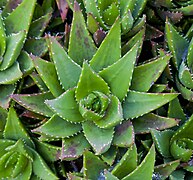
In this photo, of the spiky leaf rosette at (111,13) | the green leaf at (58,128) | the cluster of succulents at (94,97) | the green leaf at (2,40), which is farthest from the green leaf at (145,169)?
the green leaf at (2,40)

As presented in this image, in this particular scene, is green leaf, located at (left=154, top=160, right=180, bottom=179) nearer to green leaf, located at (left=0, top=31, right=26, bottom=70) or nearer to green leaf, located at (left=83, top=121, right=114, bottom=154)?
green leaf, located at (left=83, top=121, right=114, bottom=154)

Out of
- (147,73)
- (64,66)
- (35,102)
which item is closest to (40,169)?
(35,102)

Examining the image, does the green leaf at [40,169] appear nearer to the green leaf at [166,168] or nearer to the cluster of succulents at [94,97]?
the cluster of succulents at [94,97]

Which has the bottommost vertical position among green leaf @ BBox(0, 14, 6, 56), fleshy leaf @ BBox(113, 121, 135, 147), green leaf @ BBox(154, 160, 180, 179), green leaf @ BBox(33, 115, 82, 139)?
green leaf @ BBox(154, 160, 180, 179)

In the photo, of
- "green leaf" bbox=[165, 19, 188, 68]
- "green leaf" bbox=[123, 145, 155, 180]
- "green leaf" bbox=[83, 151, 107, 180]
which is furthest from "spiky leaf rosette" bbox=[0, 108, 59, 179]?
"green leaf" bbox=[165, 19, 188, 68]

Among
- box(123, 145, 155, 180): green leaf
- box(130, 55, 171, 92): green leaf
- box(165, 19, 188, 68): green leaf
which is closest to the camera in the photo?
box(123, 145, 155, 180): green leaf

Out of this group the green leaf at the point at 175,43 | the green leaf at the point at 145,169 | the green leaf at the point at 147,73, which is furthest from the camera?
the green leaf at the point at 175,43
